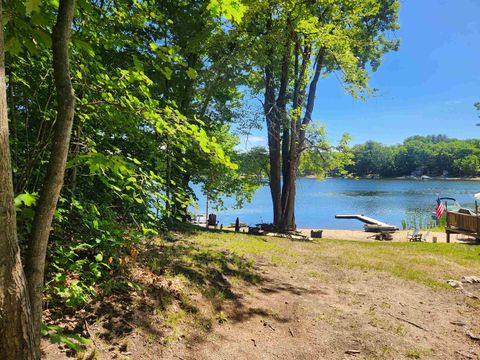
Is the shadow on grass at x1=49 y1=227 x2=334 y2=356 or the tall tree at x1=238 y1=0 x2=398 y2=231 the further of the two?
the tall tree at x1=238 y1=0 x2=398 y2=231

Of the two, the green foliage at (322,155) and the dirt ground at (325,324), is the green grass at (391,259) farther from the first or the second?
the green foliage at (322,155)

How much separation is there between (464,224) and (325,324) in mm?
14470

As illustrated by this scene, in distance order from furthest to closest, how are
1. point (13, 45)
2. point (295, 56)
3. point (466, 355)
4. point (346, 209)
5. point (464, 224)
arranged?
point (346, 209)
point (295, 56)
point (464, 224)
point (466, 355)
point (13, 45)

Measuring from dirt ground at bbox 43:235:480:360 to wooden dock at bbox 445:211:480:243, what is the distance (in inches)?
377

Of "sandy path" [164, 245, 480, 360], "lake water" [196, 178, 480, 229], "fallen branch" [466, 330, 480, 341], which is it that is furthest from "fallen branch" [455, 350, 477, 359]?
"lake water" [196, 178, 480, 229]

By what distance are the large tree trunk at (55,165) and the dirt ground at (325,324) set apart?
1.56 m

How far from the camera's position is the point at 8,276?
1687mm

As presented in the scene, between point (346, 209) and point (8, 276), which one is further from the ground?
point (8, 276)

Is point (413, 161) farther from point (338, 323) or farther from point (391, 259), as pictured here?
point (338, 323)

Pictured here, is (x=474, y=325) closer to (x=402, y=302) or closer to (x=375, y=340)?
(x=402, y=302)

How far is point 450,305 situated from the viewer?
641cm

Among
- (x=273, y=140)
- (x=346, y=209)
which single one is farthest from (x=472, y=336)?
(x=346, y=209)

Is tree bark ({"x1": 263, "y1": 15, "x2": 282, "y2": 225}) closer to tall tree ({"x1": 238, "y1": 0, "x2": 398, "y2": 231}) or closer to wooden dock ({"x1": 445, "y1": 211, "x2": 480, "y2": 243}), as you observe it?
tall tree ({"x1": 238, "y1": 0, "x2": 398, "y2": 231})

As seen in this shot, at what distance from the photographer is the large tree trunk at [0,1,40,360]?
1.66 meters
